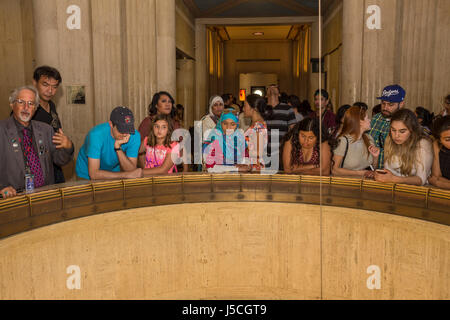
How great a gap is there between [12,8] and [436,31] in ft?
29.3

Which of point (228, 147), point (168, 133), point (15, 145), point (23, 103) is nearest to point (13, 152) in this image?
point (15, 145)

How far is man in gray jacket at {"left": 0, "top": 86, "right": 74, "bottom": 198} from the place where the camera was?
2.66 meters

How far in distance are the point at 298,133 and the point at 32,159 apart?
92.2 inches

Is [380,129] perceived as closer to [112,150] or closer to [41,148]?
[112,150]

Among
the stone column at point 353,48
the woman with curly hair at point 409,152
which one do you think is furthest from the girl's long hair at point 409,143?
the stone column at point 353,48

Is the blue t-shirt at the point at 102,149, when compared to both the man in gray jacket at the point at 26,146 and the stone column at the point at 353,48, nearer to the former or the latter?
the man in gray jacket at the point at 26,146

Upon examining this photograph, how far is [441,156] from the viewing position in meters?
2.86

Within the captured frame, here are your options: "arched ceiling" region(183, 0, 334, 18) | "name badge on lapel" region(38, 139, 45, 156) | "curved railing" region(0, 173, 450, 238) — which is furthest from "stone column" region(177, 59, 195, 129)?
"name badge on lapel" region(38, 139, 45, 156)

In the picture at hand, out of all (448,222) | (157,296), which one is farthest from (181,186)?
(448,222)

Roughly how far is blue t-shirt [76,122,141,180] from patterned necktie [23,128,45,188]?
412mm

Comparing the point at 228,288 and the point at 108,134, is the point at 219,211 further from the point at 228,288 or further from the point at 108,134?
the point at 108,134

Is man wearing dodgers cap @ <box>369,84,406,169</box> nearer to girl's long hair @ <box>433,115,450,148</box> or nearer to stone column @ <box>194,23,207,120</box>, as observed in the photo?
girl's long hair @ <box>433,115,450,148</box>

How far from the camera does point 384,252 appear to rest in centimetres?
284

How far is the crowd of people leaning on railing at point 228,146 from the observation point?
2771 mm
